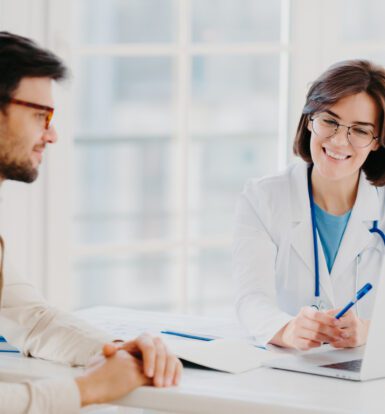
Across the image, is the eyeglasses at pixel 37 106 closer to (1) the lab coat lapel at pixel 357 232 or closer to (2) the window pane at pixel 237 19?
(1) the lab coat lapel at pixel 357 232

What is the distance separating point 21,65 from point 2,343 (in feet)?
2.05

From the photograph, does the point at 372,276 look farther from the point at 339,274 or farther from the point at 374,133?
the point at 374,133

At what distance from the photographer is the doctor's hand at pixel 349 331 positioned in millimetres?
1833

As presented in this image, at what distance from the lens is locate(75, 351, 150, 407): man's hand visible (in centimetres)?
148

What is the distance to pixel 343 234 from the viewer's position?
2.29 m

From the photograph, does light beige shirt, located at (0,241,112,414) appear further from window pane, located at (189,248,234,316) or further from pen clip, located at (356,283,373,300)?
window pane, located at (189,248,234,316)

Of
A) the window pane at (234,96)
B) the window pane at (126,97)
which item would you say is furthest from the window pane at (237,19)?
the window pane at (126,97)

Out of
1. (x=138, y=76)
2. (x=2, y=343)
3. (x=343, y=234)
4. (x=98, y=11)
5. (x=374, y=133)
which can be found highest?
(x=98, y=11)

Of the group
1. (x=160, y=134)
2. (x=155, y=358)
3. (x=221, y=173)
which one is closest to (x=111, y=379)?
(x=155, y=358)

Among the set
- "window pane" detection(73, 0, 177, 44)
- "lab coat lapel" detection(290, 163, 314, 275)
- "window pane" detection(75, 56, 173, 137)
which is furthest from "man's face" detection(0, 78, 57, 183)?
"window pane" detection(73, 0, 177, 44)

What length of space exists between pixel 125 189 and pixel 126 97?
2.13m

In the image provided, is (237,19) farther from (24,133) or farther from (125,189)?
(24,133)

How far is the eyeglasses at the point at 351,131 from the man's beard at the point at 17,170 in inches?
32.9

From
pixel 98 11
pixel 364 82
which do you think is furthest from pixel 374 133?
pixel 98 11
